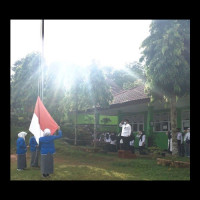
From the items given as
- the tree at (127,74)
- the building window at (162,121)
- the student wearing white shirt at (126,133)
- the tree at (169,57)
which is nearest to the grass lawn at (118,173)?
the student wearing white shirt at (126,133)

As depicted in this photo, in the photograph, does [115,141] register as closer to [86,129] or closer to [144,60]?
[86,129]

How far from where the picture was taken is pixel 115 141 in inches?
654

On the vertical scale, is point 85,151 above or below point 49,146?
below

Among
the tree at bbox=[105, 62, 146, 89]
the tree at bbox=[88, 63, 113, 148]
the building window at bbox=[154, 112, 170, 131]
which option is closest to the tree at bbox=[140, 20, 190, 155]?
the tree at bbox=[88, 63, 113, 148]

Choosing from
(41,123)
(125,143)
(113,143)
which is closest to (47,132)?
(41,123)

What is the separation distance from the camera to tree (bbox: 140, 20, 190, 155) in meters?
11.2

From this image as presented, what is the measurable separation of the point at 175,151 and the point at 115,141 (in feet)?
17.2

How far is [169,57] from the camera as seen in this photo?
36.9 ft

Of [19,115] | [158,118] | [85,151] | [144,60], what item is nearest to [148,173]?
[144,60]

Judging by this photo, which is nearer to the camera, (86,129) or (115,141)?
(115,141)

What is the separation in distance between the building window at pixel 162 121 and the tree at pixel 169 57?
459 cm

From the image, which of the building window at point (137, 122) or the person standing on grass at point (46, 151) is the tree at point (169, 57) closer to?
the person standing on grass at point (46, 151)

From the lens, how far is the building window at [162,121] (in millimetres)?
16617

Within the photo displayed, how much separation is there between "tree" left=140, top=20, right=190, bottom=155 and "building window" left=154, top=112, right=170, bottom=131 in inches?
181
